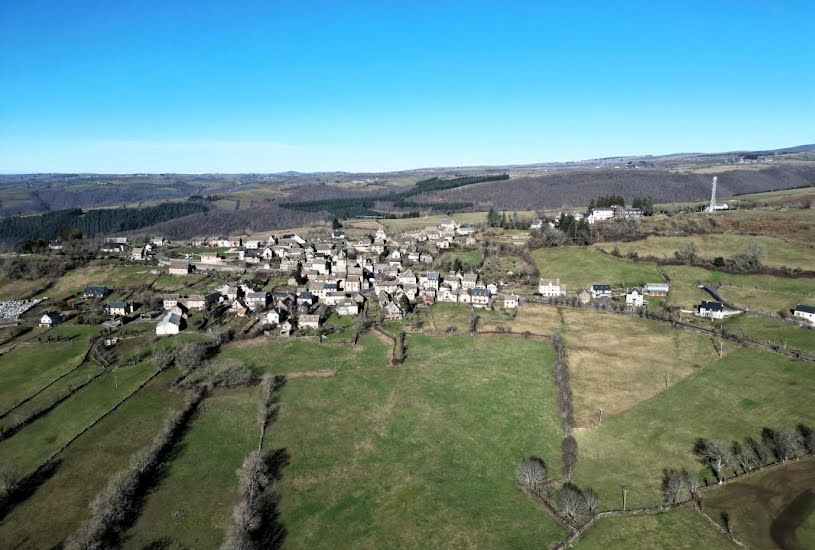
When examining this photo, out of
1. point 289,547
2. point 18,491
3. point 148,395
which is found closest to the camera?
point 289,547

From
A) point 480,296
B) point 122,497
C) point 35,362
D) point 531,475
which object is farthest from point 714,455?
point 35,362

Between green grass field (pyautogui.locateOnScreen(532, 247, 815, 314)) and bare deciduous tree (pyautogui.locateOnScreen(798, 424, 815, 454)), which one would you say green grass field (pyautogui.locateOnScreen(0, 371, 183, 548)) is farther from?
green grass field (pyautogui.locateOnScreen(532, 247, 815, 314))

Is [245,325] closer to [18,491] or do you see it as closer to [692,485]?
[18,491]

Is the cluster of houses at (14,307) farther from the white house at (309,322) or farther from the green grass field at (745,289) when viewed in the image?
the green grass field at (745,289)

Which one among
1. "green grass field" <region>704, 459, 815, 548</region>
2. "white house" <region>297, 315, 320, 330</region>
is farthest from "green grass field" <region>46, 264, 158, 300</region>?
"green grass field" <region>704, 459, 815, 548</region>

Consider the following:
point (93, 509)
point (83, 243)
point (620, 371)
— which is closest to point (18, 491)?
point (93, 509)
